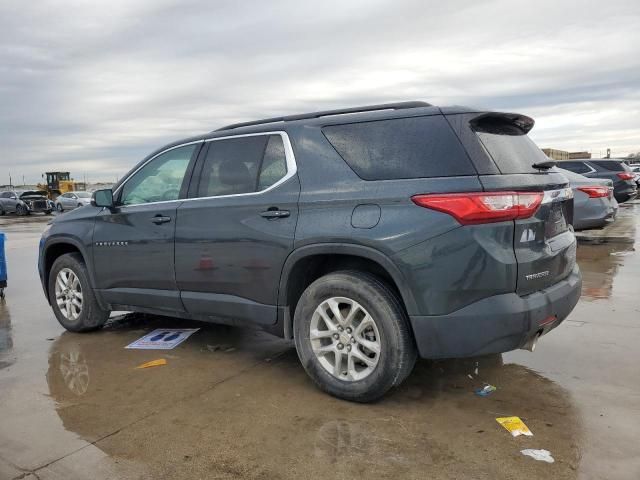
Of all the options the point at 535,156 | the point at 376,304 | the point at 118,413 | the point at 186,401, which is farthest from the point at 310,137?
the point at 118,413

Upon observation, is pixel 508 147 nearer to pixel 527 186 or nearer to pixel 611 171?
pixel 527 186

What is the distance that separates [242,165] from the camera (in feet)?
14.2

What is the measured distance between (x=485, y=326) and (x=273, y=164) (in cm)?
189

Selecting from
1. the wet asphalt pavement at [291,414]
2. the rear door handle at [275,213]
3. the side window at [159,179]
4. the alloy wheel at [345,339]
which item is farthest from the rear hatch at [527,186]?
the side window at [159,179]

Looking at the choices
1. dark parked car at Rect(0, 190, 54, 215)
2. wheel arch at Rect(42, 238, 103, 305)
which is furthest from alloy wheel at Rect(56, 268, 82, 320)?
dark parked car at Rect(0, 190, 54, 215)

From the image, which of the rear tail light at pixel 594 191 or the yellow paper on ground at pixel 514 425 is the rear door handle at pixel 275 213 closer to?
the yellow paper on ground at pixel 514 425

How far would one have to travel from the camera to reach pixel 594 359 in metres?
4.35

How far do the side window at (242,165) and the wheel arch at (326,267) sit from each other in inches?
25.5

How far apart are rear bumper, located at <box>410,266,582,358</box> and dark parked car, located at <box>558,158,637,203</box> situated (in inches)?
567

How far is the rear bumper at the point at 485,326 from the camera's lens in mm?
3219

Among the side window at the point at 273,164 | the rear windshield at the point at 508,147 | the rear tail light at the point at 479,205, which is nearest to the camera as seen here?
the rear tail light at the point at 479,205

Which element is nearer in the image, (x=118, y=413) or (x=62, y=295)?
(x=118, y=413)

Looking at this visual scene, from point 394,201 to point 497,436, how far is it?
1.47 m

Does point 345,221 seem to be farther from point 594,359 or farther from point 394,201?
point 594,359
